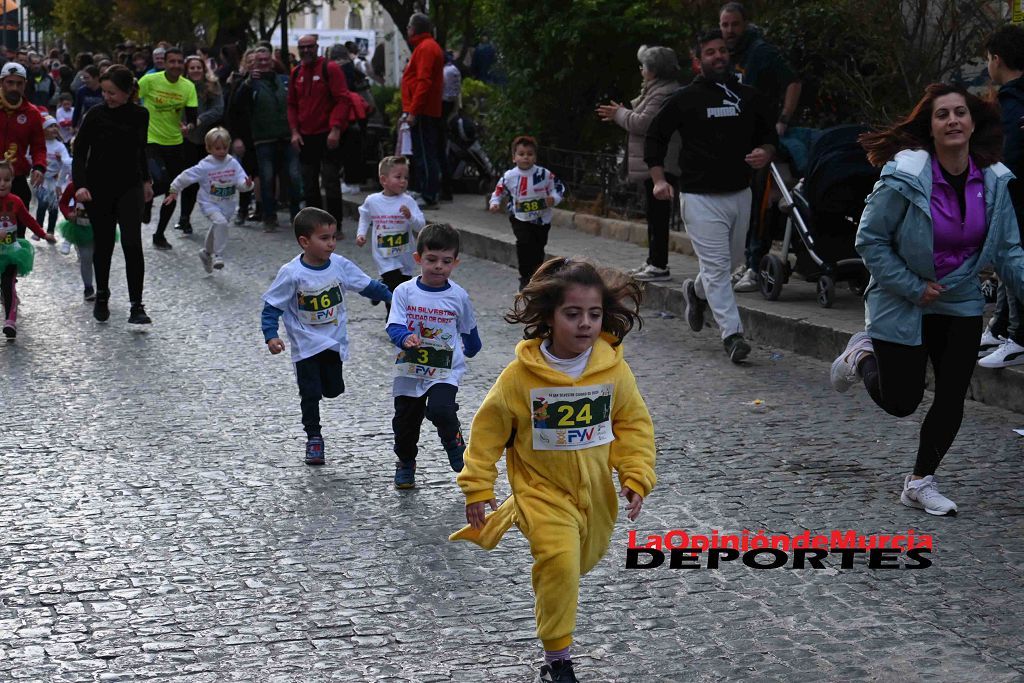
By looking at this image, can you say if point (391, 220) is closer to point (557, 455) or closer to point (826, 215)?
point (826, 215)

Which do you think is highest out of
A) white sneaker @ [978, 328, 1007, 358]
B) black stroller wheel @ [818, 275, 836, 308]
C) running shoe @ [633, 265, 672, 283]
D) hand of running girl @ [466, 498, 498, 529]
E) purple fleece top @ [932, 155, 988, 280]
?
purple fleece top @ [932, 155, 988, 280]

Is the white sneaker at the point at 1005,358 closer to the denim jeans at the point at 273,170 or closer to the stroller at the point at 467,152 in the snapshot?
the denim jeans at the point at 273,170

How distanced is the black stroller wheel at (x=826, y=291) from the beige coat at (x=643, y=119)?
77.7 inches

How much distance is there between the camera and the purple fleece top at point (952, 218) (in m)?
6.48

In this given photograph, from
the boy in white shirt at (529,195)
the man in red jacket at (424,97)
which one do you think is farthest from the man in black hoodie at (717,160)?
the man in red jacket at (424,97)

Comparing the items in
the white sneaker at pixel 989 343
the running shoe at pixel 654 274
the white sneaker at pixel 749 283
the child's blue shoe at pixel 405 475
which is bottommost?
the running shoe at pixel 654 274

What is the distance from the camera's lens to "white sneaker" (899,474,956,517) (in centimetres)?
647

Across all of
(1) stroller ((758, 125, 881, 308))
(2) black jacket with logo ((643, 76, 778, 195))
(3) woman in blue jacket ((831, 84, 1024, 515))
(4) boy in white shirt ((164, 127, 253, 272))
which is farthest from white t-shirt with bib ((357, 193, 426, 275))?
(3) woman in blue jacket ((831, 84, 1024, 515))

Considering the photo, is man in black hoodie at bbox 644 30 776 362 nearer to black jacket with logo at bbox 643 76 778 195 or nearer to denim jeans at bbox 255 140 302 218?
black jacket with logo at bbox 643 76 778 195

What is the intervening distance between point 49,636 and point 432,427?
343 cm

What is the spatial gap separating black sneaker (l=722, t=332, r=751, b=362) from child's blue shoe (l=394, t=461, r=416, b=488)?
11.4 ft

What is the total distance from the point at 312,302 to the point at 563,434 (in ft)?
10.8

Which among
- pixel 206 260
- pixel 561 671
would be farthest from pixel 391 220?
pixel 561 671

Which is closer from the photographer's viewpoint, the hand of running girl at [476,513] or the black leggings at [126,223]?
the hand of running girl at [476,513]
